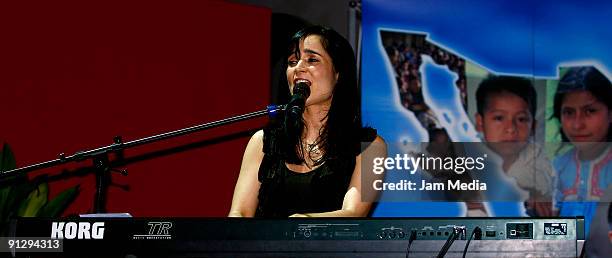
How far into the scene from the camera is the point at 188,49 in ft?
12.0

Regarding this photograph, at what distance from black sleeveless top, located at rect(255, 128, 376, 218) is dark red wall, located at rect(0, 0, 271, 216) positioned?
107cm

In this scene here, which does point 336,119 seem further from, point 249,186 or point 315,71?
point 249,186

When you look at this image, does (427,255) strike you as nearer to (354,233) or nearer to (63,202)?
(354,233)

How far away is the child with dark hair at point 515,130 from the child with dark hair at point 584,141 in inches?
3.9

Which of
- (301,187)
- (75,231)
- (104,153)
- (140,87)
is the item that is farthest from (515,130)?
(75,231)

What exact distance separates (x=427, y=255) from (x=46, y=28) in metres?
2.40

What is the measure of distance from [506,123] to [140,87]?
72.3 inches

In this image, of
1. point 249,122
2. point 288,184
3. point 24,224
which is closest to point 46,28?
point 249,122

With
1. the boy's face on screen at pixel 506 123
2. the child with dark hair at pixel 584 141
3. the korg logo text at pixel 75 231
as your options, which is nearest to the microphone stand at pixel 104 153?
the korg logo text at pixel 75 231

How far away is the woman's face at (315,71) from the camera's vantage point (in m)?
2.60

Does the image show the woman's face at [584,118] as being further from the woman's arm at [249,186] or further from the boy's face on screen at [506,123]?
the woman's arm at [249,186]

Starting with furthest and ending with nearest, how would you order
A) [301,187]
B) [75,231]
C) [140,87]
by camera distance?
1. [140,87]
2. [301,187]
3. [75,231]

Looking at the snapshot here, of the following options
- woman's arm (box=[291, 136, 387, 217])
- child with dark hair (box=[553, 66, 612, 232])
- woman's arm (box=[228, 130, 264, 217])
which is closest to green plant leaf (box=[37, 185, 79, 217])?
woman's arm (box=[228, 130, 264, 217])

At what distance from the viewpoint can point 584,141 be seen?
3.68m
